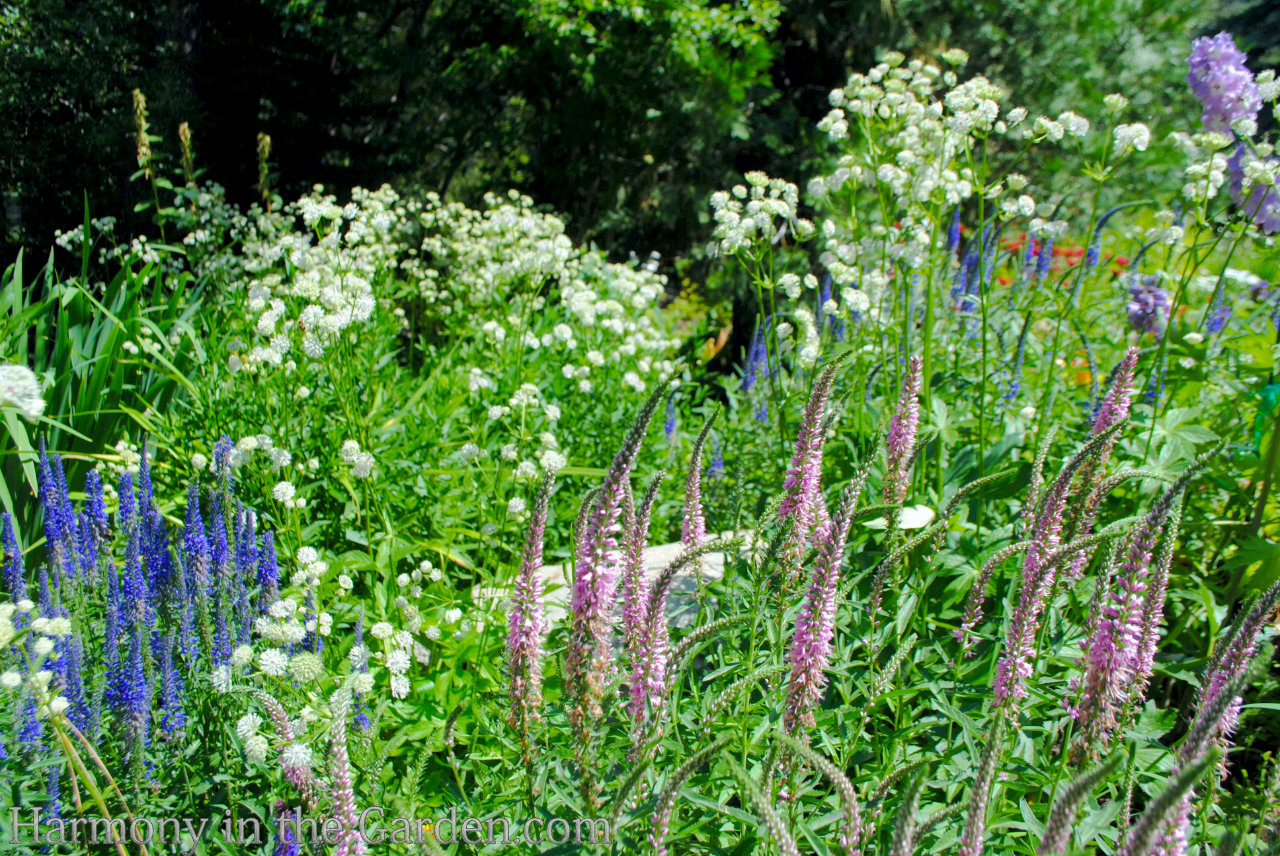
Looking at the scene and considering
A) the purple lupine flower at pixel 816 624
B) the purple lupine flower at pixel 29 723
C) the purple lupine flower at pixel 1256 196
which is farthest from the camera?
the purple lupine flower at pixel 1256 196

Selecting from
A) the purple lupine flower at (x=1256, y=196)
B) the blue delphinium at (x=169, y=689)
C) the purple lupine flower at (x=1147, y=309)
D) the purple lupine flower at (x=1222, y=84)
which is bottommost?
the blue delphinium at (x=169, y=689)

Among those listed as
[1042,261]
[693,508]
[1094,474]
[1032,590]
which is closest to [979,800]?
[1032,590]

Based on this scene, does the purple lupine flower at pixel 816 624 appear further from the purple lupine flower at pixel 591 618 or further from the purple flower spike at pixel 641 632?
the purple lupine flower at pixel 591 618

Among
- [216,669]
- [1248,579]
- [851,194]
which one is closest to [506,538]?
[216,669]

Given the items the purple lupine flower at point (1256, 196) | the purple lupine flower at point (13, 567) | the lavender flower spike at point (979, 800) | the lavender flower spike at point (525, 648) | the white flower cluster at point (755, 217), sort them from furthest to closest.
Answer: the white flower cluster at point (755, 217) < the purple lupine flower at point (1256, 196) < the purple lupine flower at point (13, 567) < the lavender flower spike at point (525, 648) < the lavender flower spike at point (979, 800)

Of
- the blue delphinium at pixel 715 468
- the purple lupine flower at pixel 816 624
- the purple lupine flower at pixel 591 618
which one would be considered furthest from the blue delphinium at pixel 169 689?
the blue delphinium at pixel 715 468

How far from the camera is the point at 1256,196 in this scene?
9.40 feet

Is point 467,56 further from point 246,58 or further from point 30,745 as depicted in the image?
point 30,745

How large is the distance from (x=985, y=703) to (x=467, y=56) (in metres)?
9.64

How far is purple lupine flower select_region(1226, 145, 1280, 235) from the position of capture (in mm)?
2781

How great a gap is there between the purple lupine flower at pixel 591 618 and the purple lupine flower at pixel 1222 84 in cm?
271

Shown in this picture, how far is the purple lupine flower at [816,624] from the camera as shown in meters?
1.58

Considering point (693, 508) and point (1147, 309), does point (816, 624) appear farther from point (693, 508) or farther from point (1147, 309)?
point (1147, 309)

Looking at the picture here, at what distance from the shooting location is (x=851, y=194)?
128 inches
